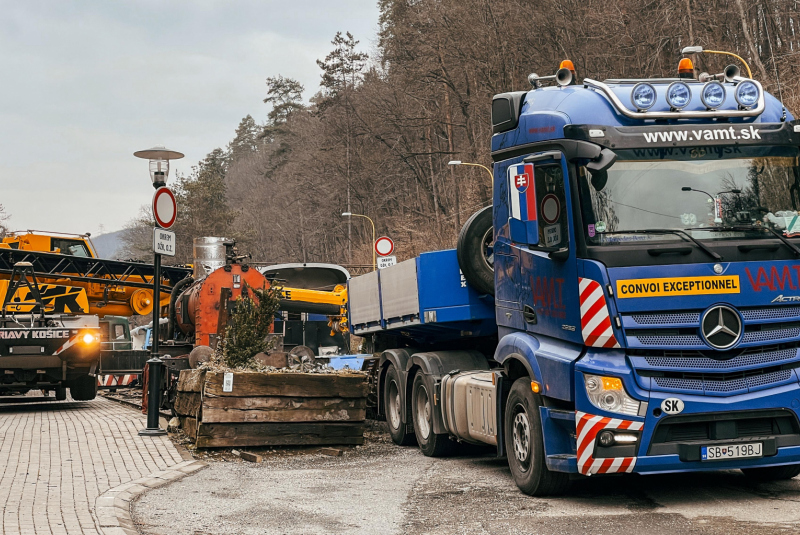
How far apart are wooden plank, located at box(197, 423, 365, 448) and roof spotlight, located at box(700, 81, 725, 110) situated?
19.9ft

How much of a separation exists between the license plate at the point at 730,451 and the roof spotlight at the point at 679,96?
2806 millimetres

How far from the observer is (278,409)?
11.8 meters

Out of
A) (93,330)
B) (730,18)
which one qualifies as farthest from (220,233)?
(93,330)

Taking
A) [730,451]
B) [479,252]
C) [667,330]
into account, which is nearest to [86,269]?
[479,252]

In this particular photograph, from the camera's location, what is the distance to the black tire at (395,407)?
12758 mm

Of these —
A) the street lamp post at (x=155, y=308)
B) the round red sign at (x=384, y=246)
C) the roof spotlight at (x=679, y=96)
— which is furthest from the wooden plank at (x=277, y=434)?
the round red sign at (x=384, y=246)

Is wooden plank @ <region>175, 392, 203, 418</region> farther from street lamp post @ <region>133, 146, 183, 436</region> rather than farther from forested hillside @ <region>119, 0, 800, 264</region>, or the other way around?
forested hillside @ <region>119, 0, 800, 264</region>

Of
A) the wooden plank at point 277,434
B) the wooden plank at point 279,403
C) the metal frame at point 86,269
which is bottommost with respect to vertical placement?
the wooden plank at point 277,434

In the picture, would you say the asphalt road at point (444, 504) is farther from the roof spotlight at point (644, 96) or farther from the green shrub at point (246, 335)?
the roof spotlight at point (644, 96)

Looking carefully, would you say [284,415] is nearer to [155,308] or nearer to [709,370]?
[155,308]

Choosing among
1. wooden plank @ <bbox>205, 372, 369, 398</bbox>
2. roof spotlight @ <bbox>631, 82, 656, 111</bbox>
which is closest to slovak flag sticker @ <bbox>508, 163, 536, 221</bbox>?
roof spotlight @ <bbox>631, 82, 656, 111</bbox>

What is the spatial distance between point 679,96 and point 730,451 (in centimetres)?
294

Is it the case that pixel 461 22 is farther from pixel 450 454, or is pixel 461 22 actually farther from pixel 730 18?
pixel 450 454

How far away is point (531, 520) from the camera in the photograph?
746cm
